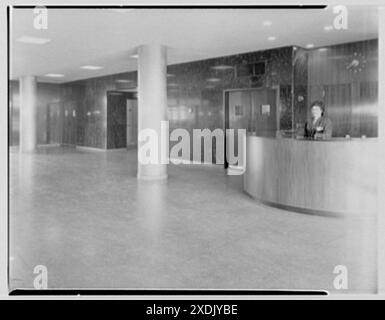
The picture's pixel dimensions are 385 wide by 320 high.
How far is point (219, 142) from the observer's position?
38.2ft

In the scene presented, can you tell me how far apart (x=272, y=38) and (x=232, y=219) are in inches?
198

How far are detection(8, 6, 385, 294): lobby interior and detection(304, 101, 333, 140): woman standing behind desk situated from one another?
0.33 metres

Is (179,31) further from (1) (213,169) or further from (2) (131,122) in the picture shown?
(2) (131,122)

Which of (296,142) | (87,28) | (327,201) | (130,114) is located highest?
(87,28)

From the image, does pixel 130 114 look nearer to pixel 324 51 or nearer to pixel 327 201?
pixel 324 51

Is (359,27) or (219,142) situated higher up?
(359,27)

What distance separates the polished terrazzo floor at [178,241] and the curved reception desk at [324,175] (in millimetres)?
222

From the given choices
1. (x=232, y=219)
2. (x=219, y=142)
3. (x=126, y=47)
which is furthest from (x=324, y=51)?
(x=232, y=219)

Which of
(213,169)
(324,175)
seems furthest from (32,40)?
(324,175)

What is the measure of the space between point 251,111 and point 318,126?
480 cm

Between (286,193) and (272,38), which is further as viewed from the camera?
(272,38)

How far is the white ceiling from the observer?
6840 millimetres

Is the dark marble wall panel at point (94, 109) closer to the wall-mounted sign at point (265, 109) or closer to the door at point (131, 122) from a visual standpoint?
the door at point (131, 122)

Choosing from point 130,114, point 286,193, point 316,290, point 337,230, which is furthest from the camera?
point 130,114
